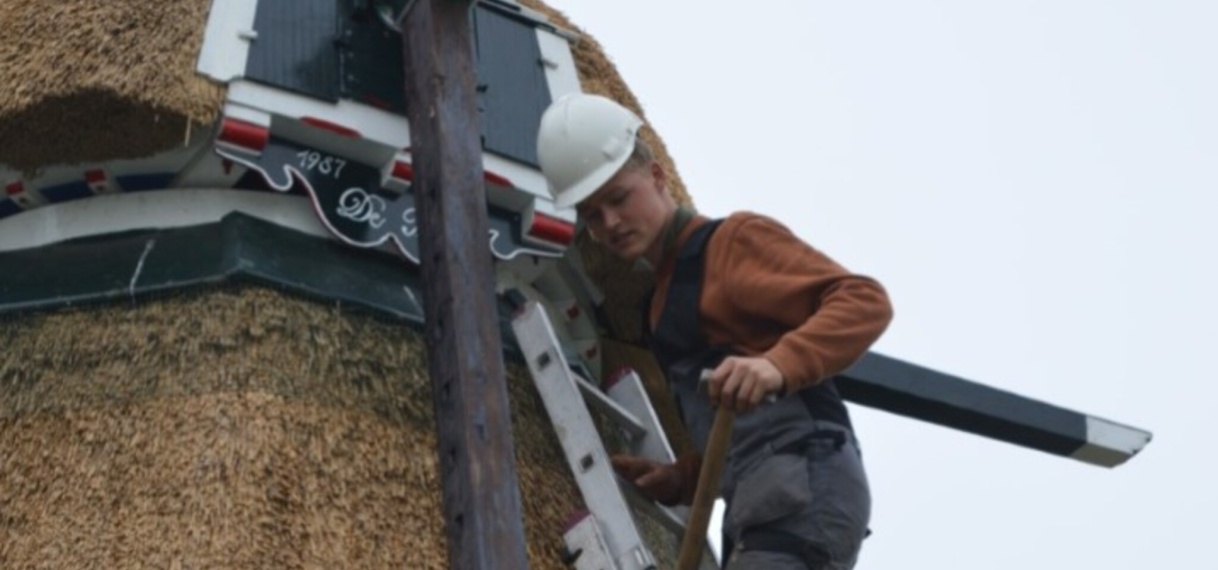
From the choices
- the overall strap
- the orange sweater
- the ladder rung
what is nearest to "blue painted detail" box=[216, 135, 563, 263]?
the ladder rung

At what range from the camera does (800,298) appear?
6062 mm

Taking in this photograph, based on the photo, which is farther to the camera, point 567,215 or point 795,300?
point 567,215

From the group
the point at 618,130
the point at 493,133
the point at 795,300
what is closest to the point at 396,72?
the point at 493,133

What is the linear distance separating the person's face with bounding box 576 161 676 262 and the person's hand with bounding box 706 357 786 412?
57 centimetres

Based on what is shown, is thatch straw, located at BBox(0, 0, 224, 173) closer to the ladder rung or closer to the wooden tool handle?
the ladder rung

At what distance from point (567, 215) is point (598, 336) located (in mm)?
480

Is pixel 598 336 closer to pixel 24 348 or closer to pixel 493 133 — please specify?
pixel 493 133

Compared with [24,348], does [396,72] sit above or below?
above

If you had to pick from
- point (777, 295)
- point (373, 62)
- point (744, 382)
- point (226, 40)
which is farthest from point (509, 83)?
point (744, 382)

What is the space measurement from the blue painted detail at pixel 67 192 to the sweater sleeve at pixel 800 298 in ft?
4.90

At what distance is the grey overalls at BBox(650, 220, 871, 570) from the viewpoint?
6008 mm

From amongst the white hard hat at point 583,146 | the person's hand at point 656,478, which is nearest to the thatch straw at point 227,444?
the person's hand at point 656,478

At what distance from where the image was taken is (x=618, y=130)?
21.1 ft

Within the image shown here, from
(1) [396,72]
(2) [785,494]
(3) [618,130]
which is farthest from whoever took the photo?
(1) [396,72]
